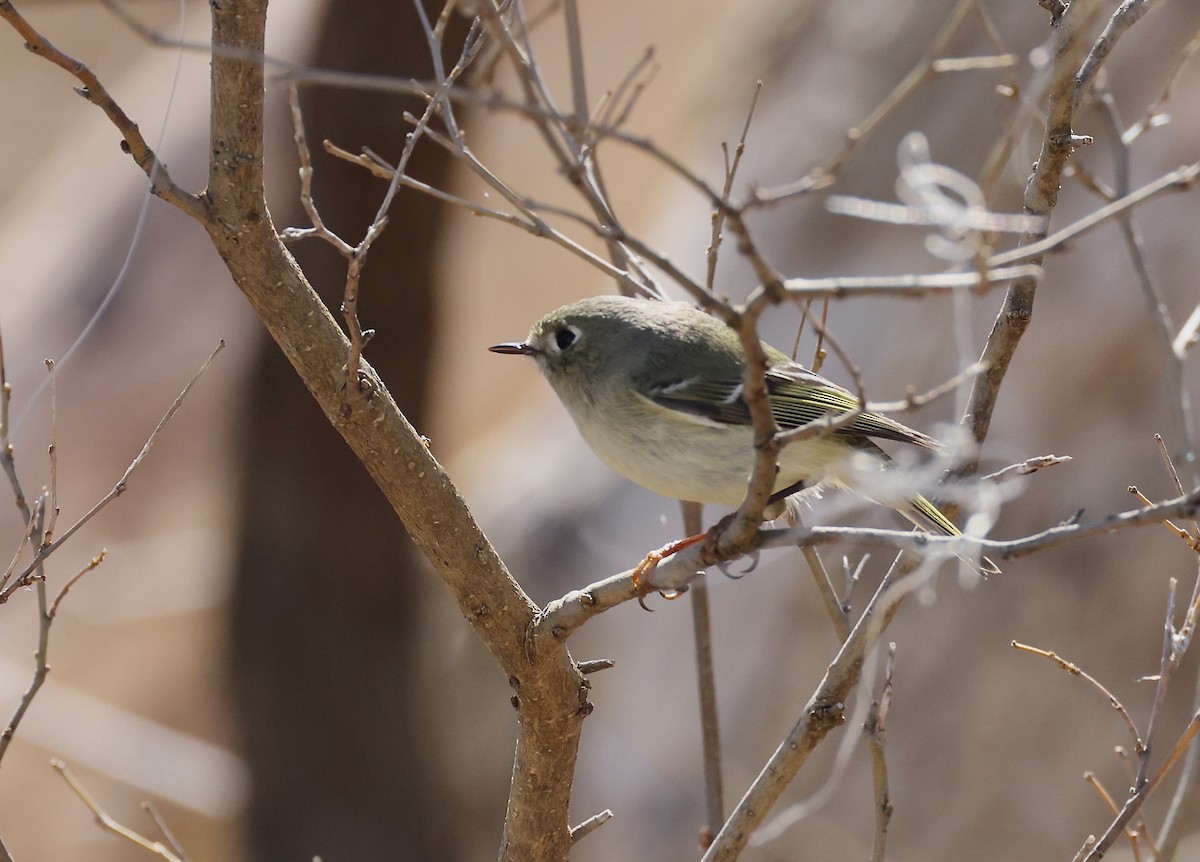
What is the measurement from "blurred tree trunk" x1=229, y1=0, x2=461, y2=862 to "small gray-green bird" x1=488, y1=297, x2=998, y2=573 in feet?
7.81

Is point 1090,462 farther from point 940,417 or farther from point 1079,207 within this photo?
point 1079,207

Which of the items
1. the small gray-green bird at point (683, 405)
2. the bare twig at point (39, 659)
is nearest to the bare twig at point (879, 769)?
the small gray-green bird at point (683, 405)

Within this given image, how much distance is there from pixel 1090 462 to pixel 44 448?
223 inches

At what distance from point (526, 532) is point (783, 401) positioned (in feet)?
12.8

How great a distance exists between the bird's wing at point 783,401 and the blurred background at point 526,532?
216 cm

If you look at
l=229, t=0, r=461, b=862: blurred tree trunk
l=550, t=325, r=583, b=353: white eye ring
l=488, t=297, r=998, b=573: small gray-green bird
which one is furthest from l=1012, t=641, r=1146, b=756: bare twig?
l=229, t=0, r=461, b=862: blurred tree trunk

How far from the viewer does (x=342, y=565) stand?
18.5 feet

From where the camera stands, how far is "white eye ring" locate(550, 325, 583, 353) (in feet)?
9.68

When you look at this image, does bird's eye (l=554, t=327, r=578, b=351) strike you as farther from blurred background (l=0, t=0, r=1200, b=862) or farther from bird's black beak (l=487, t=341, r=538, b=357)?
blurred background (l=0, t=0, r=1200, b=862)

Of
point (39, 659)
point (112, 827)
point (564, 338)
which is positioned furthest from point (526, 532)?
point (39, 659)

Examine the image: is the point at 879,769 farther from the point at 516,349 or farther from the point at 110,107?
the point at 110,107

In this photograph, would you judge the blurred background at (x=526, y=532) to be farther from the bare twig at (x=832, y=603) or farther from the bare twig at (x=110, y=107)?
the bare twig at (x=110, y=107)

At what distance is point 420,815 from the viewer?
19.9 feet

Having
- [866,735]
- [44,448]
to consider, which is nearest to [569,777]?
[866,735]
